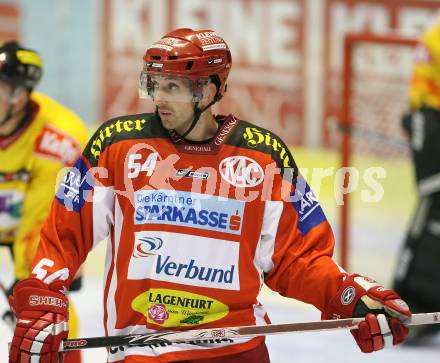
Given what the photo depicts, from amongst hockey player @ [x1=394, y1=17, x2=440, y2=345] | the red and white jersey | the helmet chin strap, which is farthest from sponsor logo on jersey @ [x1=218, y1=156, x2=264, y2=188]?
hockey player @ [x1=394, y1=17, x2=440, y2=345]

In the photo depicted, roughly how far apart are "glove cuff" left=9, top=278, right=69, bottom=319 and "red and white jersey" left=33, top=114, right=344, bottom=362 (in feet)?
0.14

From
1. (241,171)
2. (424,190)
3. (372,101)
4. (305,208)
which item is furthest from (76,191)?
(372,101)

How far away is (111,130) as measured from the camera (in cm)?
282

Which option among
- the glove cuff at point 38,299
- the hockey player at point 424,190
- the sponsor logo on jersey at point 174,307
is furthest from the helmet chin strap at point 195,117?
the hockey player at point 424,190

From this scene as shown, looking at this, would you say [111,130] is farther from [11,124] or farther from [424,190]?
[424,190]

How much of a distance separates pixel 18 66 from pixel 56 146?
29 cm

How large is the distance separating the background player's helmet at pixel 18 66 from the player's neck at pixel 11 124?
4.1 inches

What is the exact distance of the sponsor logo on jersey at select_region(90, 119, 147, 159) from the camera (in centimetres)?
280

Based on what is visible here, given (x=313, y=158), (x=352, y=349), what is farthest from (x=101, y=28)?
(x=352, y=349)

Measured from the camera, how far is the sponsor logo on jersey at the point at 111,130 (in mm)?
2803

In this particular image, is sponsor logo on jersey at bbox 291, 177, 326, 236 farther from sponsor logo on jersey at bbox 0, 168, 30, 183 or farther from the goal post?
the goal post

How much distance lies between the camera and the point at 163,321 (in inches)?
110

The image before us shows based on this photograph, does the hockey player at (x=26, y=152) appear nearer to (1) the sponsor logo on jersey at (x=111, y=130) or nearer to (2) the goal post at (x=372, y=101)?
(1) the sponsor logo on jersey at (x=111, y=130)

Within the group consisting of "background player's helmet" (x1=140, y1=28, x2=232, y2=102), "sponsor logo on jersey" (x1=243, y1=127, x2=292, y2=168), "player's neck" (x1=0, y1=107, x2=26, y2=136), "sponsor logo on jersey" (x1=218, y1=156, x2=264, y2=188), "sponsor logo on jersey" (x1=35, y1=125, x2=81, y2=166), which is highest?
"background player's helmet" (x1=140, y1=28, x2=232, y2=102)
